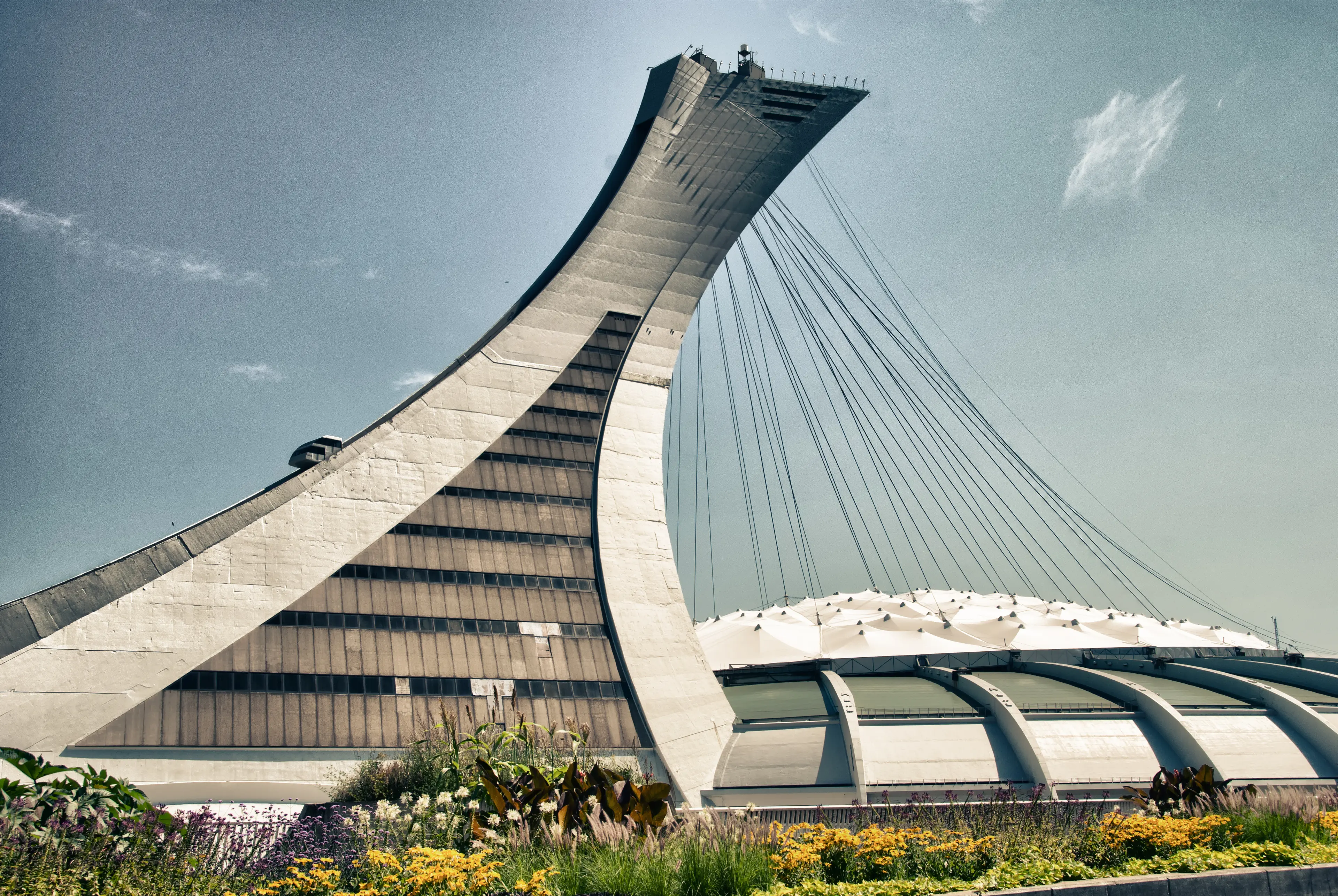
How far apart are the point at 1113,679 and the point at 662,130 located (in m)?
41.2

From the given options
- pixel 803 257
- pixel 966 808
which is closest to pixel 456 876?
pixel 966 808

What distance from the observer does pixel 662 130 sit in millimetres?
58875

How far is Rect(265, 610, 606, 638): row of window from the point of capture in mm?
36031

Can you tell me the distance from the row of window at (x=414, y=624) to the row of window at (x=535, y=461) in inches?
353

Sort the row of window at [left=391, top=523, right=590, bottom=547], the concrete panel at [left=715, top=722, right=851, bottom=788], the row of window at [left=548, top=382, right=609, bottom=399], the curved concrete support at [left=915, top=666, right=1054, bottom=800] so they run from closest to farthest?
the curved concrete support at [left=915, top=666, right=1054, bottom=800] < the concrete panel at [left=715, top=722, right=851, bottom=788] < the row of window at [left=391, top=523, right=590, bottom=547] < the row of window at [left=548, top=382, right=609, bottom=399]

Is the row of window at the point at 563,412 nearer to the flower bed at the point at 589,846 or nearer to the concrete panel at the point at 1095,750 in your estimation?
the concrete panel at the point at 1095,750

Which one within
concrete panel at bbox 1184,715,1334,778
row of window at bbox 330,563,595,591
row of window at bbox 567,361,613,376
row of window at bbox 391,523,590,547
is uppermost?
row of window at bbox 567,361,613,376

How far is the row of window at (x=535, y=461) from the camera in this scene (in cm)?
4544

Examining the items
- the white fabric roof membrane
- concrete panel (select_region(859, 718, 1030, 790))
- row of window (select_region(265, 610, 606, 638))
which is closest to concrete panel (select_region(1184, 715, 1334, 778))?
concrete panel (select_region(859, 718, 1030, 790))

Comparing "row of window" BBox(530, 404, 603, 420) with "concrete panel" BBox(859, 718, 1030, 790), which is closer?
"concrete panel" BBox(859, 718, 1030, 790)

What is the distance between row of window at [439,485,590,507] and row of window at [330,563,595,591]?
13.7ft

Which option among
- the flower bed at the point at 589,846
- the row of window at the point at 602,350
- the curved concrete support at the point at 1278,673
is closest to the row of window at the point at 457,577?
the row of window at the point at 602,350

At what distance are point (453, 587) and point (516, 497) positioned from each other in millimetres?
6261

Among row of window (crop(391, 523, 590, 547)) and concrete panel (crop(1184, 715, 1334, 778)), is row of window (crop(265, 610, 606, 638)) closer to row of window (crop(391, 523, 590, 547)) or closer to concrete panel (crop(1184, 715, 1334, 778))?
row of window (crop(391, 523, 590, 547))
